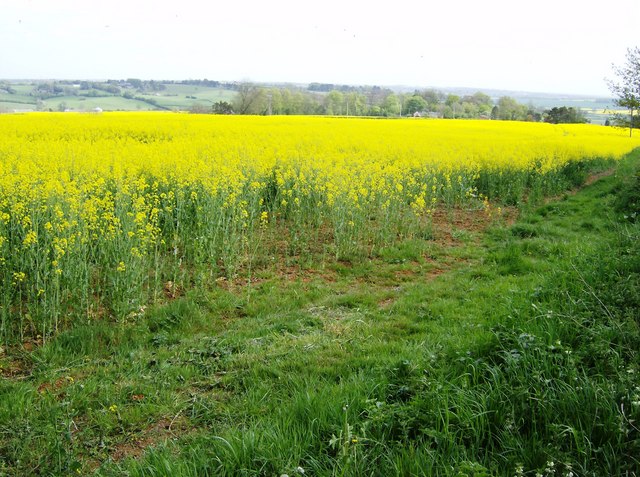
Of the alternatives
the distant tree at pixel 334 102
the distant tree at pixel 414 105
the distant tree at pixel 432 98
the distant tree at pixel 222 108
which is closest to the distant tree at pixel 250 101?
the distant tree at pixel 222 108

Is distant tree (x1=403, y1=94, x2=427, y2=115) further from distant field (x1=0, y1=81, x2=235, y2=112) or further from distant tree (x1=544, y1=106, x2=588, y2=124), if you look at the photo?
distant field (x1=0, y1=81, x2=235, y2=112)

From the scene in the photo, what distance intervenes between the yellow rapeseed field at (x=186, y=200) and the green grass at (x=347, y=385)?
678 millimetres

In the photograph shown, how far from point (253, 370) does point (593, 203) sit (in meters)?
12.4

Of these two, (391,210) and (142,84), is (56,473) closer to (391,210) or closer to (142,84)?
(391,210)

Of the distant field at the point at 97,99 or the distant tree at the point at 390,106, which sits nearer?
the distant field at the point at 97,99

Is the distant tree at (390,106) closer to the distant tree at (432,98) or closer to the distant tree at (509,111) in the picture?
the distant tree at (432,98)

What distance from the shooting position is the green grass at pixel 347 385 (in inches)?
115

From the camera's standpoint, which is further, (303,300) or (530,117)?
(530,117)

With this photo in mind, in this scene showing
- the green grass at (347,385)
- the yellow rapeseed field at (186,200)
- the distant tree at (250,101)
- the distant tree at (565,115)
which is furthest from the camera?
the distant tree at (565,115)

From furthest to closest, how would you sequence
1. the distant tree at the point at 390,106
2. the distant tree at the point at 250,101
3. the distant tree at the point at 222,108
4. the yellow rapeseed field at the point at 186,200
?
the distant tree at the point at 390,106 → the distant tree at the point at 250,101 → the distant tree at the point at 222,108 → the yellow rapeseed field at the point at 186,200

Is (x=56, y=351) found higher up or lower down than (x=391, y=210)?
lower down

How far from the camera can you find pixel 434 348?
183 inches

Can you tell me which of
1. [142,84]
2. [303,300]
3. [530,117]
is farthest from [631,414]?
[142,84]

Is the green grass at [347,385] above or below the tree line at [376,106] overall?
below
